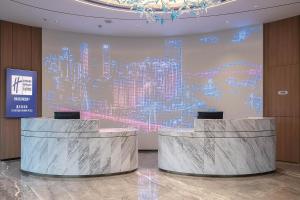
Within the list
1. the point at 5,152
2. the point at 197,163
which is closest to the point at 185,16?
the point at 197,163

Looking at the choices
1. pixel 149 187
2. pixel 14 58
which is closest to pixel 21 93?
pixel 14 58

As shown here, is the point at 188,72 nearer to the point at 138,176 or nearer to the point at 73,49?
the point at 73,49

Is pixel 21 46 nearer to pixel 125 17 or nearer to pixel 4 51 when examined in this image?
pixel 4 51

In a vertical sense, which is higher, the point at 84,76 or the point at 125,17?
the point at 125,17

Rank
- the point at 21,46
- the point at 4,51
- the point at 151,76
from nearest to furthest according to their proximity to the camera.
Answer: the point at 4,51, the point at 21,46, the point at 151,76

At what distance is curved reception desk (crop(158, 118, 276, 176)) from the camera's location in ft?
21.6

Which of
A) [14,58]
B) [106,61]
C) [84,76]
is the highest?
[106,61]

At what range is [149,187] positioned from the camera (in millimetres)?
5762

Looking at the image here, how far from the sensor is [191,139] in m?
6.71

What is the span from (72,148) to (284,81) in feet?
17.4

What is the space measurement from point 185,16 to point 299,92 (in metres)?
3.21


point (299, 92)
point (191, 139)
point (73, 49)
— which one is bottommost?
point (191, 139)

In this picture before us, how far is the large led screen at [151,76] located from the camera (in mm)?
9492

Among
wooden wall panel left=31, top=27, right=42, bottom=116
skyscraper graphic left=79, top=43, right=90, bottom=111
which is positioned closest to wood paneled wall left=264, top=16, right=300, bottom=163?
skyscraper graphic left=79, top=43, right=90, bottom=111
